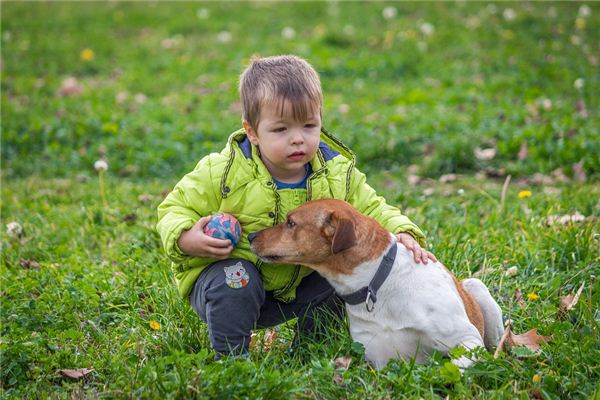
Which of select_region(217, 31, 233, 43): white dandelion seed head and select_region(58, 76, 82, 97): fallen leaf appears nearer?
select_region(58, 76, 82, 97): fallen leaf

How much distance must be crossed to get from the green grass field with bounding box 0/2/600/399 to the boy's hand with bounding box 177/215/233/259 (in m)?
0.48

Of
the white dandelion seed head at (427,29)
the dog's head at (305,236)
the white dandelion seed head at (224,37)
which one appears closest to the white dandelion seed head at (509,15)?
the white dandelion seed head at (427,29)

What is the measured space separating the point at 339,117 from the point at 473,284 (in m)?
4.92

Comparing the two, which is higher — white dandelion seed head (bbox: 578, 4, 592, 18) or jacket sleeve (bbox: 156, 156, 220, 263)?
jacket sleeve (bbox: 156, 156, 220, 263)

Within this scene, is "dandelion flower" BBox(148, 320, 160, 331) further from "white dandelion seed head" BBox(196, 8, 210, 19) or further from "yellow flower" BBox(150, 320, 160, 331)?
"white dandelion seed head" BBox(196, 8, 210, 19)

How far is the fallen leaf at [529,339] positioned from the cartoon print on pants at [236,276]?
1.33m

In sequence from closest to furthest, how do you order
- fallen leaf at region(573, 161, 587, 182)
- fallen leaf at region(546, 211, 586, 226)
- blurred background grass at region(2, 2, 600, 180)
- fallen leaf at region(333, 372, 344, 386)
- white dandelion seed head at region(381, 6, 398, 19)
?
fallen leaf at region(333, 372, 344, 386) → fallen leaf at region(546, 211, 586, 226) → fallen leaf at region(573, 161, 587, 182) → blurred background grass at region(2, 2, 600, 180) → white dandelion seed head at region(381, 6, 398, 19)

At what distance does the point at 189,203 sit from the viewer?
12.1 feet

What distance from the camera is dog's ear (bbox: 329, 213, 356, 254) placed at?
3.35m

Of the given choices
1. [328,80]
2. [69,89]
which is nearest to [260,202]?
[328,80]

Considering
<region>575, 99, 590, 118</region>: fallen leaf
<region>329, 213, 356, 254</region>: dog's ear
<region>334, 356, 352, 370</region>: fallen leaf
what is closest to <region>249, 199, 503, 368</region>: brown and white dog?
<region>329, 213, 356, 254</region>: dog's ear

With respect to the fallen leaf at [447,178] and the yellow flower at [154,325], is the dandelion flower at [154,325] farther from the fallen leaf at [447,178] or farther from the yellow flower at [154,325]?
the fallen leaf at [447,178]

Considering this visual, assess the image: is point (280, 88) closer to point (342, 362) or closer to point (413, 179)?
point (342, 362)

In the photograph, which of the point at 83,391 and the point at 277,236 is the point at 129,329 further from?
the point at 277,236
